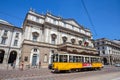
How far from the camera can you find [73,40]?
3966 centimetres

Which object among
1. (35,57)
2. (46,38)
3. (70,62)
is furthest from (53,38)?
(70,62)

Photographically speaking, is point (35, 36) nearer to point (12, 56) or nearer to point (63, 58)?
point (12, 56)

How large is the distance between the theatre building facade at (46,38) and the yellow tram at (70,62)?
526cm

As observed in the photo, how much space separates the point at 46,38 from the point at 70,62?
1749cm

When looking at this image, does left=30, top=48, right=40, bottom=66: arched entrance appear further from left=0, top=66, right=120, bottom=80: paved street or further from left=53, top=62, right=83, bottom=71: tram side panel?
left=53, top=62, right=83, bottom=71: tram side panel

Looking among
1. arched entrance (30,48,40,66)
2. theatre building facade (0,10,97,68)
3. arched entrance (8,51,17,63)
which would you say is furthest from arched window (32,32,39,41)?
arched entrance (8,51,17,63)

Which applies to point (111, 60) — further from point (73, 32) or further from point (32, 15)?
point (32, 15)

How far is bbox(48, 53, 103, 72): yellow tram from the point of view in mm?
15544

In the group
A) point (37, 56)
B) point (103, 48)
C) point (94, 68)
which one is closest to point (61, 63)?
point (94, 68)

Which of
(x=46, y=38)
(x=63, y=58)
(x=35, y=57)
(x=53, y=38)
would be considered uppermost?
(x=53, y=38)

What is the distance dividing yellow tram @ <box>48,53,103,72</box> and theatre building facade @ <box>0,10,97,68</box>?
5.26m

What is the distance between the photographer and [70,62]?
1633 centimetres

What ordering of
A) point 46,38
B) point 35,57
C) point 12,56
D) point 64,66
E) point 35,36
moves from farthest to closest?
1. point 12,56
2. point 46,38
3. point 35,36
4. point 35,57
5. point 64,66

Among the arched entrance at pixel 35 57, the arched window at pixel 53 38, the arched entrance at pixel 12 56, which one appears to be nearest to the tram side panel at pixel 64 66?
the arched entrance at pixel 35 57
